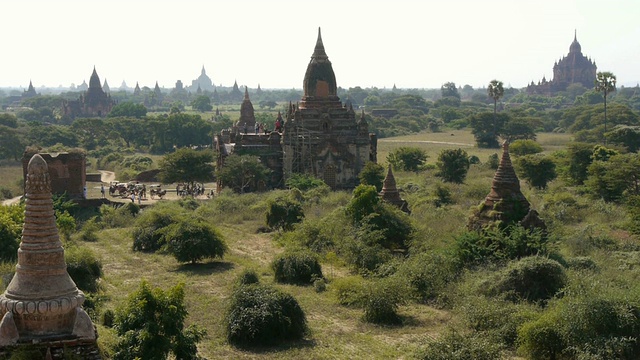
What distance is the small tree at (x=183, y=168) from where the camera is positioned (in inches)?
1730

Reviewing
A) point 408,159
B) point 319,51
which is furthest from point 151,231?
point 408,159

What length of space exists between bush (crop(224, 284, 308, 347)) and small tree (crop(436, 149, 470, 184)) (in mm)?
29923

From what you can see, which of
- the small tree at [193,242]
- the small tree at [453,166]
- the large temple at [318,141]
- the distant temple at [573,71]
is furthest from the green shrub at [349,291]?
the distant temple at [573,71]

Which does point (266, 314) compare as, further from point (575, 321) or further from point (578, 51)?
point (578, 51)

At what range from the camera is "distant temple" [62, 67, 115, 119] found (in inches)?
4771

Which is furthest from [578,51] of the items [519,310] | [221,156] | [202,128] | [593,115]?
[519,310]

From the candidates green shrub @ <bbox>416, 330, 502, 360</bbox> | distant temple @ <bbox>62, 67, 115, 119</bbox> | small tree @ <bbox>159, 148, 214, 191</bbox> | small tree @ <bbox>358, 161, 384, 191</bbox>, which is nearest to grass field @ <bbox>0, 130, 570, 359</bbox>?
green shrub @ <bbox>416, 330, 502, 360</bbox>

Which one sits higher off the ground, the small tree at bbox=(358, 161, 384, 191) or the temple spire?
the temple spire

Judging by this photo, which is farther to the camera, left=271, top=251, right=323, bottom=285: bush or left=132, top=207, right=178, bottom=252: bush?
left=132, top=207, right=178, bottom=252: bush

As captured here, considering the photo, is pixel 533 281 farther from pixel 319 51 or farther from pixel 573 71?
pixel 573 71

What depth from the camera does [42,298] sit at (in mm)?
9930

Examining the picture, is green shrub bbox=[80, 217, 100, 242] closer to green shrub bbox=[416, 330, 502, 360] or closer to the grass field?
the grass field

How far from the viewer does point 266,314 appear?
55.2 feet

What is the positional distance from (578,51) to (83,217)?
16638 centimetres
